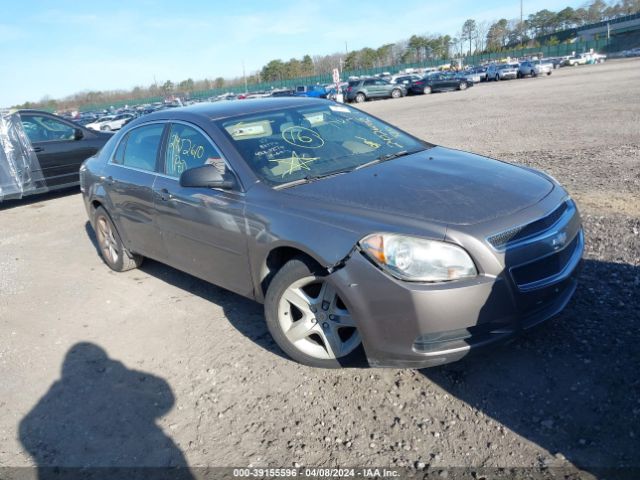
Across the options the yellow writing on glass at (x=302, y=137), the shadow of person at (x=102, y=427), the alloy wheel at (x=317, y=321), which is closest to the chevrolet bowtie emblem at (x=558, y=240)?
the alloy wheel at (x=317, y=321)

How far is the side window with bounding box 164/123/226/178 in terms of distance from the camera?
12.5 feet

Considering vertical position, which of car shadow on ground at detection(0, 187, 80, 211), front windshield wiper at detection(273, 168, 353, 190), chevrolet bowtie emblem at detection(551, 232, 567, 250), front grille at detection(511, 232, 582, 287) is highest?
front windshield wiper at detection(273, 168, 353, 190)

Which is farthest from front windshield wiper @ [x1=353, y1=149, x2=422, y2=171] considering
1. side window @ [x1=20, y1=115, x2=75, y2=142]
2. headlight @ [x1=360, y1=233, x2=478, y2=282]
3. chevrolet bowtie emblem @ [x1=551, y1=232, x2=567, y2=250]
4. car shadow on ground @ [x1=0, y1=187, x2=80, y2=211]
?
car shadow on ground @ [x1=0, y1=187, x2=80, y2=211]

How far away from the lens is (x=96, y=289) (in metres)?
5.13

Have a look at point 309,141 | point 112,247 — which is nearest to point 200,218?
point 309,141

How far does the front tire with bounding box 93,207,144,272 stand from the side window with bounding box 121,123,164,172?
82cm

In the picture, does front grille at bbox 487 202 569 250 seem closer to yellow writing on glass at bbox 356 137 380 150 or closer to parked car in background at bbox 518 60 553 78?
yellow writing on glass at bbox 356 137 380 150

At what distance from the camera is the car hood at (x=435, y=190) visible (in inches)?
112

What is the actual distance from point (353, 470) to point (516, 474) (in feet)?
2.47

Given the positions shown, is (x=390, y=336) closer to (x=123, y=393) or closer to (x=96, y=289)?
(x=123, y=393)

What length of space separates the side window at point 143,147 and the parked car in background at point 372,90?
3496 cm

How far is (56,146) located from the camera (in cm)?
965

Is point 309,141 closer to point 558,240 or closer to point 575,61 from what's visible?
point 558,240

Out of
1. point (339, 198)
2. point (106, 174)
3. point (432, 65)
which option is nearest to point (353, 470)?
point (339, 198)
